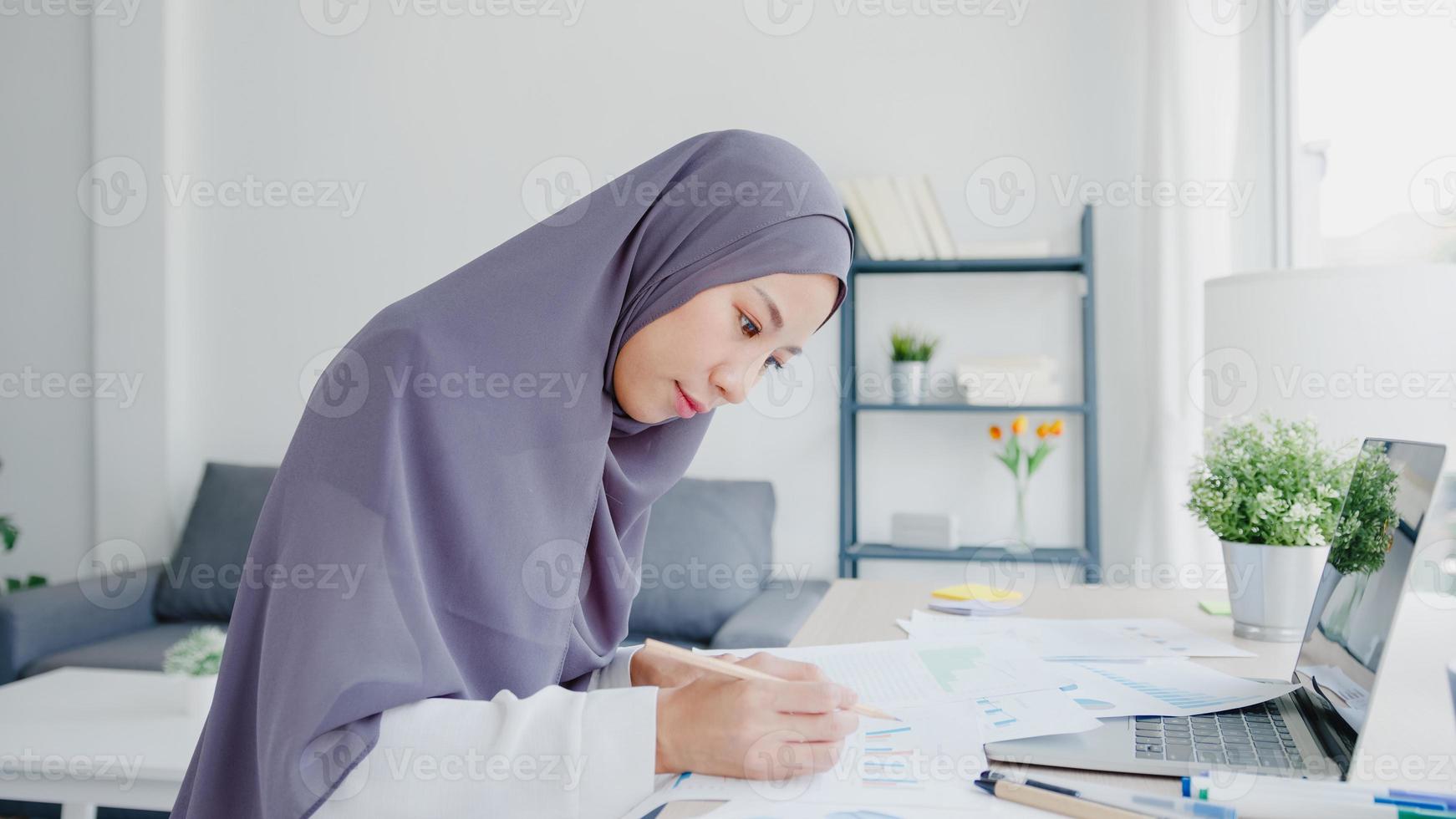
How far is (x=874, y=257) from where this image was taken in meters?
2.79

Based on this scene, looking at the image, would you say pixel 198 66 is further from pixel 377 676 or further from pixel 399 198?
pixel 377 676

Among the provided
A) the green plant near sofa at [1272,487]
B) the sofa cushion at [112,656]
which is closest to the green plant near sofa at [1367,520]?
the green plant near sofa at [1272,487]

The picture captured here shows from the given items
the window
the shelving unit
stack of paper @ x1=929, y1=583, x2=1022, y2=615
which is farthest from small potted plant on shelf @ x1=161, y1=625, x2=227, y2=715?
the window

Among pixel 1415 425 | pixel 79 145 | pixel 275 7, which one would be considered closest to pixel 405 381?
pixel 1415 425

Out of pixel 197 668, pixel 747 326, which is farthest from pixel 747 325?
pixel 197 668

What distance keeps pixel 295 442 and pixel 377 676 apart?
0.25 m

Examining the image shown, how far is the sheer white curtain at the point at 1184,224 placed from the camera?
235 centimetres

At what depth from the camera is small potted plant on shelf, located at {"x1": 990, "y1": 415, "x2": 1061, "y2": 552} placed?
275cm

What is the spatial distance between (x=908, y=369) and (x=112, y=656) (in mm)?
2204

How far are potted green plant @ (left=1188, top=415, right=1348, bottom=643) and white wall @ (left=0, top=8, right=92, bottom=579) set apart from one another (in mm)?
3482

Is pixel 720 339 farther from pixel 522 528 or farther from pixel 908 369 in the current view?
pixel 908 369

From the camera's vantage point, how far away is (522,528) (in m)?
0.99

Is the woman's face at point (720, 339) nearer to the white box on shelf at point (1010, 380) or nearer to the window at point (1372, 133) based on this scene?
the window at point (1372, 133)

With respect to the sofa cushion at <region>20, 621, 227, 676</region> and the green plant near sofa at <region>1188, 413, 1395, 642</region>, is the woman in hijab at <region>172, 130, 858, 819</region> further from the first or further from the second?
the sofa cushion at <region>20, 621, 227, 676</region>
